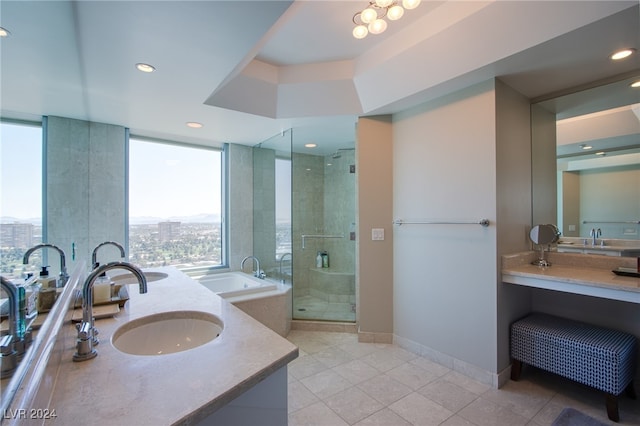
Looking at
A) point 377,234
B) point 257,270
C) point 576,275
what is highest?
point 377,234

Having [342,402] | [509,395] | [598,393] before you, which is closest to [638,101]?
[598,393]

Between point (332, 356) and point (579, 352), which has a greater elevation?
point (579, 352)

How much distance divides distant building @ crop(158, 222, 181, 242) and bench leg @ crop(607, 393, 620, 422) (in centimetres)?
424

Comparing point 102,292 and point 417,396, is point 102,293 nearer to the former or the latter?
point 102,292

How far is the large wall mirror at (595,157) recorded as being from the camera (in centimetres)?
215

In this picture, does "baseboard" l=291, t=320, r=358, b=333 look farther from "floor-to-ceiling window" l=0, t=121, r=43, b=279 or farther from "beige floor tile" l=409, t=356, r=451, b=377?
"floor-to-ceiling window" l=0, t=121, r=43, b=279

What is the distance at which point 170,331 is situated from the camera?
138 cm

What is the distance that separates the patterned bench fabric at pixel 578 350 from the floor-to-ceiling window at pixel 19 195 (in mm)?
2885

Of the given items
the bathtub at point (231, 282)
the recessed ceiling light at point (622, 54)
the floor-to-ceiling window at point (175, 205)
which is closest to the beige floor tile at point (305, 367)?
the bathtub at point (231, 282)

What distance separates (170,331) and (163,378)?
2.03 feet

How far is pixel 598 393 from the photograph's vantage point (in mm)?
2041

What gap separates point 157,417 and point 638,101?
3289 millimetres

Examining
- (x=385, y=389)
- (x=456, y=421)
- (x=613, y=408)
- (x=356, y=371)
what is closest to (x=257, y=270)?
(x=356, y=371)

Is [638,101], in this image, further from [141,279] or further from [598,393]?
[141,279]
